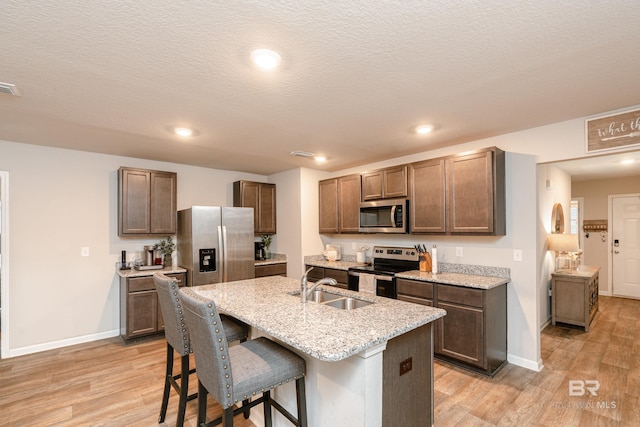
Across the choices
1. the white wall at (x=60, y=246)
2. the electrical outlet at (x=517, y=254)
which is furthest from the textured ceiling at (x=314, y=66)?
the electrical outlet at (x=517, y=254)

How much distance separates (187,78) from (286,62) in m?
0.69

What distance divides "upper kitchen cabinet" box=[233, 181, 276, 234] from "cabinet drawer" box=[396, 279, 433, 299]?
2.59 meters

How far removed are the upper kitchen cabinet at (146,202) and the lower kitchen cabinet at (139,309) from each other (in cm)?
67

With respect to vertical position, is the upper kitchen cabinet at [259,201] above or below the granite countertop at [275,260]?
above

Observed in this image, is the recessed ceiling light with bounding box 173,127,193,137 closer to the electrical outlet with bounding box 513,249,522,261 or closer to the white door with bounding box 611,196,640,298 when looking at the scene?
the electrical outlet with bounding box 513,249,522,261

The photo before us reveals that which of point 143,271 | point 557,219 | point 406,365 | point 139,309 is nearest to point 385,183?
point 406,365

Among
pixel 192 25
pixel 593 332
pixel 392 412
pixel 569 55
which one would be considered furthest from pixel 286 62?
pixel 593 332

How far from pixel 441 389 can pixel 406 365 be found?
1.26 m

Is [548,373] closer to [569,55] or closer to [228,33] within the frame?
[569,55]

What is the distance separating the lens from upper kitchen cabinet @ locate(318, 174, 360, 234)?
4.53 metres

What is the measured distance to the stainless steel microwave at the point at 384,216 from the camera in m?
3.85

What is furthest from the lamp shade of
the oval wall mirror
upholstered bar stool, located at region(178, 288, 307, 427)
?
upholstered bar stool, located at region(178, 288, 307, 427)

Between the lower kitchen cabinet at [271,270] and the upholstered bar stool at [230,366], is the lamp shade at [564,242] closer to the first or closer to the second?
the lower kitchen cabinet at [271,270]

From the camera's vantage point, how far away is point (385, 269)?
4.04 metres
